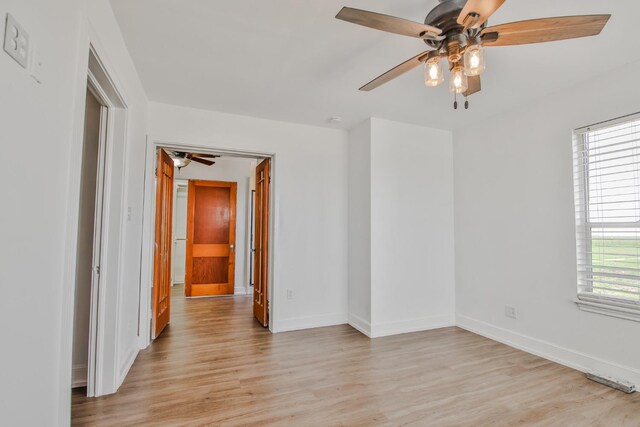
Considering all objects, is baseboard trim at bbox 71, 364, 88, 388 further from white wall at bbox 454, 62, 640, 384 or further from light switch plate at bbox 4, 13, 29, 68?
white wall at bbox 454, 62, 640, 384

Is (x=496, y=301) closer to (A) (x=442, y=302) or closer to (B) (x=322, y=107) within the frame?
(A) (x=442, y=302)

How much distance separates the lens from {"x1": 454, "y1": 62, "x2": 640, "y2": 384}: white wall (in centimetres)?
257

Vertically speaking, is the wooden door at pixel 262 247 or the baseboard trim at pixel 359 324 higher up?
the wooden door at pixel 262 247

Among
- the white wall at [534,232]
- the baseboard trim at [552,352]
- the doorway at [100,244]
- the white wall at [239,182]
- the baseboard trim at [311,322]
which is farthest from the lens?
the white wall at [239,182]

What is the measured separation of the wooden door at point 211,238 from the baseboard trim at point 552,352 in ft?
13.5

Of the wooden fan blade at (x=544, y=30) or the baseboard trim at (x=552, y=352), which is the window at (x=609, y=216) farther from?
the wooden fan blade at (x=544, y=30)

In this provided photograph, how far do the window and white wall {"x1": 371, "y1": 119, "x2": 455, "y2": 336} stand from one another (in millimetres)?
1447

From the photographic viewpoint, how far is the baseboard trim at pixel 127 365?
2378mm

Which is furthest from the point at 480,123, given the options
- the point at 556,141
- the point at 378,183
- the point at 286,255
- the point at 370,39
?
the point at 286,255

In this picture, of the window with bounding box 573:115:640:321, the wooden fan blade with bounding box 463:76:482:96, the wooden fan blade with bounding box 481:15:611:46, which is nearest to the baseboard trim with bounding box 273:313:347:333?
the window with bounding box 573:115:640:321

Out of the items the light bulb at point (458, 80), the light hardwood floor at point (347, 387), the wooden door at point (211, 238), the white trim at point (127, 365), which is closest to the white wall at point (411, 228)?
the light hardwood floor at point (347, 387)

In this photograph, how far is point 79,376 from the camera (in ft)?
7.64

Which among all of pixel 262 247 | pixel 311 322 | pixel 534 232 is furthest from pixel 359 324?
pixel 534 232

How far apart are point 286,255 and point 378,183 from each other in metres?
1.41
